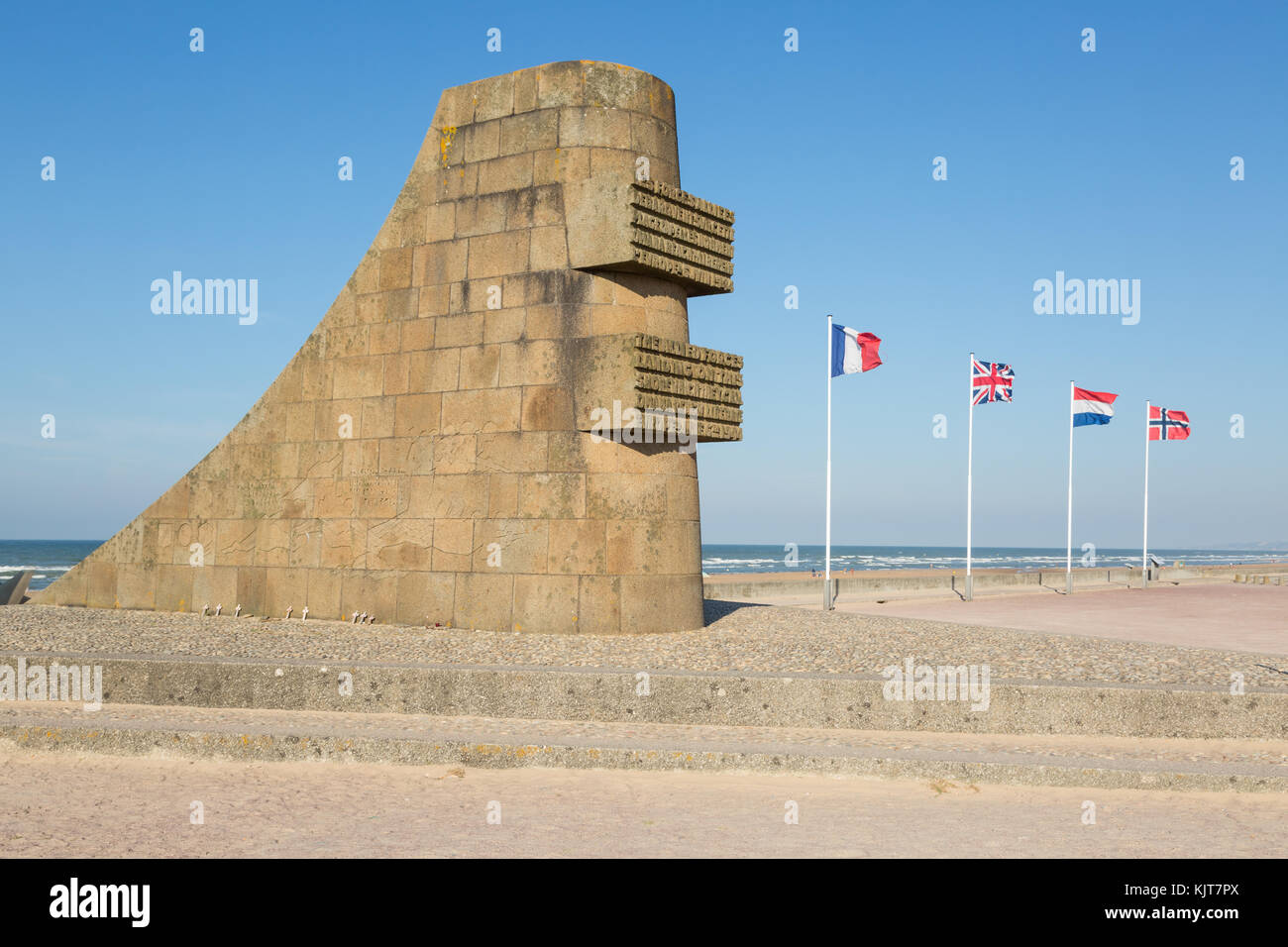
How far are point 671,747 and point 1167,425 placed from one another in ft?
118

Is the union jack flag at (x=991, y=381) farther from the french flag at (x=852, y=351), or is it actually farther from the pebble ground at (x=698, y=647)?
the pebble ground at (x=698, y=647)

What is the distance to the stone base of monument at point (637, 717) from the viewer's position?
349 inches

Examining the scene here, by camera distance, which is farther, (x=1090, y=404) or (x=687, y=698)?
(x=1090, y=404)

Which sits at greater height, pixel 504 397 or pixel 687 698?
pixel 504 397

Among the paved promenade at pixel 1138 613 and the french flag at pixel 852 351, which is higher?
the french flag at pixel 852 351

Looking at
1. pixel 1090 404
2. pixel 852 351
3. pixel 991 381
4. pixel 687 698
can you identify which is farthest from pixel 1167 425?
pixel 687 698

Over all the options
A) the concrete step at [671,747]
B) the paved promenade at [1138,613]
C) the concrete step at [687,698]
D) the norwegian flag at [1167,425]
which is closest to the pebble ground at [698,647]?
the concrete step at [687,698]

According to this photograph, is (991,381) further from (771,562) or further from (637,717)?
(771,562)

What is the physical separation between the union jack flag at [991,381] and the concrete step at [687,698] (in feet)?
64.8

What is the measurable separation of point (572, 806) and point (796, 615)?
388 inches

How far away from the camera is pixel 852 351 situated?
23594 millimetres
